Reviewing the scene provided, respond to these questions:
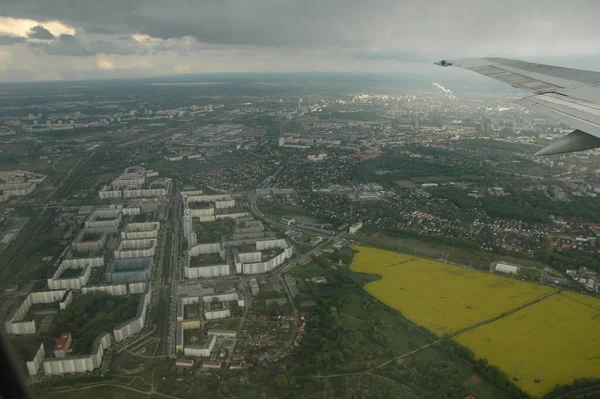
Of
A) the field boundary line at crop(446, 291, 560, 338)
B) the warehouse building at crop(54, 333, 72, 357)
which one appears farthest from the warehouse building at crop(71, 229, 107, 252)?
the field boundary line at crop(446, 291, 560, 338)

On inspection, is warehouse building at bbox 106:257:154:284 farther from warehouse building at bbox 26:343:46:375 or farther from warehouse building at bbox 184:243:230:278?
warehouse building at bbox 26:343:46:375

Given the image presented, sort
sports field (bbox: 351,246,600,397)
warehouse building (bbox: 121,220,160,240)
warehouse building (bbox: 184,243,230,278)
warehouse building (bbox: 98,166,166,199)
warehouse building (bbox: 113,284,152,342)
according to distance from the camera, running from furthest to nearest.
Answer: warehouse building (bbox: 98,166,166,199) → warehouse building (bbox: 121,220,160,240) → warehouse building (bbox: 184,243,230,278) → warehouse building (bbox: 113,284,152,342) → sports field (bbox: 351,246,600,397)

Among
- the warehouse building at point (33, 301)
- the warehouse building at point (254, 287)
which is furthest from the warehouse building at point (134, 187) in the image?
the warehouse building at point (254, 287)

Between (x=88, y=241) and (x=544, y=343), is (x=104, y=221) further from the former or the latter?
(x=544, y=343)

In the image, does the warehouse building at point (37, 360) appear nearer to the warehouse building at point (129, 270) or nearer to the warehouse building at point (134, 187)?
the warehouse building at point (129, 270)

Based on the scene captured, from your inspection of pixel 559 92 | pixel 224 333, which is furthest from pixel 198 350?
pixel 559 92

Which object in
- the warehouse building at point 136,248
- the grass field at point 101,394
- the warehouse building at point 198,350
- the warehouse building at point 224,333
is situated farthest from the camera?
the warehouse building at point 136,248

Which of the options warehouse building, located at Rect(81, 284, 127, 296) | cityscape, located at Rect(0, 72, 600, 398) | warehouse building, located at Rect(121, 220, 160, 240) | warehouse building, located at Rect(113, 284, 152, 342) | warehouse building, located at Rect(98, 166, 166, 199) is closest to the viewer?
cityscape, located at Rect(0, 72, 600, 398)
